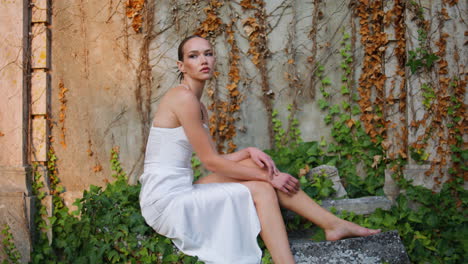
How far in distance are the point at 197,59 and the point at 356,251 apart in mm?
1588

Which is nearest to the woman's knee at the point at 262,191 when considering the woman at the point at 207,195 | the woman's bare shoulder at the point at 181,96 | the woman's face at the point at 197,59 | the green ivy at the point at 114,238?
the woman at the point at 207,195

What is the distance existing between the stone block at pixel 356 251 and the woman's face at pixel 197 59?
1269mm

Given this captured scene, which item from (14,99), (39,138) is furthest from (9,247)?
(14,99)

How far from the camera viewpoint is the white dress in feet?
8.04

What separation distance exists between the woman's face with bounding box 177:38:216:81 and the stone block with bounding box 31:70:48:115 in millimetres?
1958

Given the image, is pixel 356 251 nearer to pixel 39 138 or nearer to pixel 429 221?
pixel 429 221

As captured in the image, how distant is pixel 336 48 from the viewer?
4027mm

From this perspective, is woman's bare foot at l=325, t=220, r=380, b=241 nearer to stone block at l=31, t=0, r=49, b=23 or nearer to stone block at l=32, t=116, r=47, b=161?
stone block at l=32, t=116, r=47, b=161

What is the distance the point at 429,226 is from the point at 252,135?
5.87ft

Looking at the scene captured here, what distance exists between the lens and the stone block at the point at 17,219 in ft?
12.1

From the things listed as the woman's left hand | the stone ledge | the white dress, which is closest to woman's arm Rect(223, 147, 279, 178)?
the woman's left hand

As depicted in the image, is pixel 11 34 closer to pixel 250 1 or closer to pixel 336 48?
pixel 250 1

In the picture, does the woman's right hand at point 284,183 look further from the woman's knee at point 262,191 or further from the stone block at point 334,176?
the stone block at point 334,176

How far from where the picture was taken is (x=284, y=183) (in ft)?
8.39
